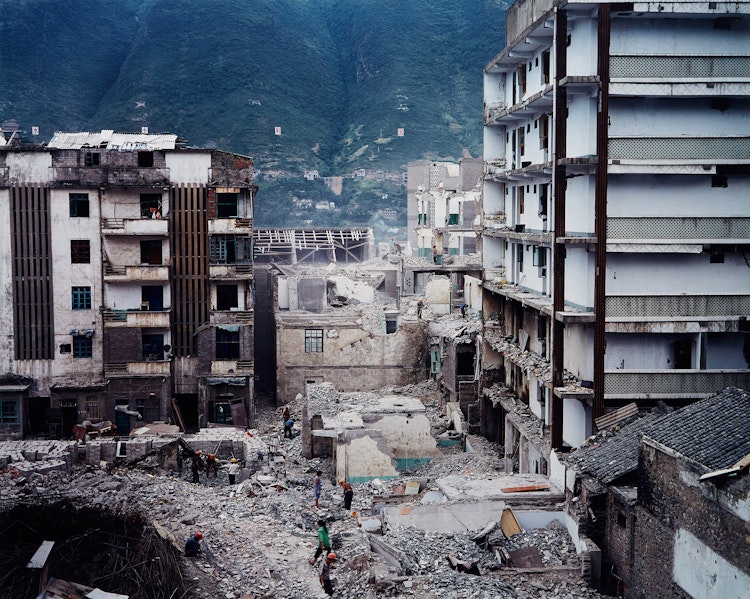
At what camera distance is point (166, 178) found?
4084 centimetres

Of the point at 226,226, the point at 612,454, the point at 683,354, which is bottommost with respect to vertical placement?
the point at 612,454

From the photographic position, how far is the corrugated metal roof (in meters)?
41.1

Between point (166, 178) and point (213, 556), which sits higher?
point (166, 178)

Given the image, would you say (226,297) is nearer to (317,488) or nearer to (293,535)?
(317,488)

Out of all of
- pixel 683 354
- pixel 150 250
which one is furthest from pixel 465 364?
pixel 150 250

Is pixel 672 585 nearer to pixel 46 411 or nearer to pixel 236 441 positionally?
pixel 236 441

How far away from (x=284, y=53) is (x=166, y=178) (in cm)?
8446

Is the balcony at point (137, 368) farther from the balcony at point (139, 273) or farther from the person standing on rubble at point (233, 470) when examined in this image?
the person standing on rubble at point (233, 470)

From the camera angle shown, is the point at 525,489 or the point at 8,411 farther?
the point at 8,411

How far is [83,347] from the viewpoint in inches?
1624

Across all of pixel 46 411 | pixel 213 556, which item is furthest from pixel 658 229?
pixel 46 411

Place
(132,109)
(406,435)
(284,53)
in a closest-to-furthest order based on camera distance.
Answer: (406,435)
(132,109)
(284,53)

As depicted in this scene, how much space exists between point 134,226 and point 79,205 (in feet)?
8.58

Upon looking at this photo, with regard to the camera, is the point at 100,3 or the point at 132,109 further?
the point at 100,3
